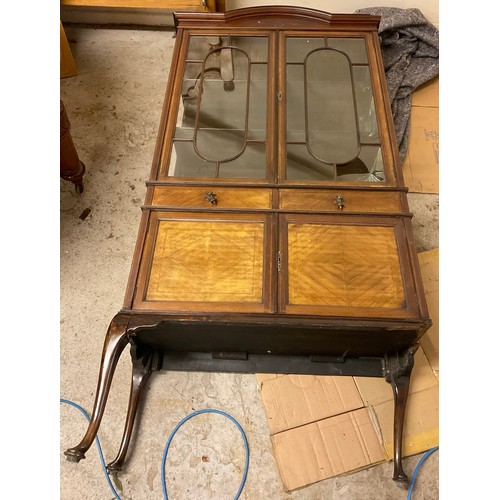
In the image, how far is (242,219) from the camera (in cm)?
90

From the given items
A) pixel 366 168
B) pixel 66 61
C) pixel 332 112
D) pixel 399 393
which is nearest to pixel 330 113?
pixel 332 112

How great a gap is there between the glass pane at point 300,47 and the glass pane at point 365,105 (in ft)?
0.42

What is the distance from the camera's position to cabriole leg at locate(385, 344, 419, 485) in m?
0.93

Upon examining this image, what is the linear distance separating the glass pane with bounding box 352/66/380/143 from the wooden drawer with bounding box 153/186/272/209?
11.8 inches

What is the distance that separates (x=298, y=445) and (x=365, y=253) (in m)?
0.51

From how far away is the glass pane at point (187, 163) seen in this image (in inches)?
38.2

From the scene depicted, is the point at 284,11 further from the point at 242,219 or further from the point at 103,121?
the point at 103,121

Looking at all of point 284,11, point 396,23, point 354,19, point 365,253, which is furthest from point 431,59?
point 365,253

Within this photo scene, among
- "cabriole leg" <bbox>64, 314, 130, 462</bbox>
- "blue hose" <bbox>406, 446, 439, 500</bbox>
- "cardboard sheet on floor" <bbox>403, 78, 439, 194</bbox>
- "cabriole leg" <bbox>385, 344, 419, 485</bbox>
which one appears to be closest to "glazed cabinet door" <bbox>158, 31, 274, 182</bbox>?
"cabriole leg" <bbox>64, 314, 130, 462</bbox>

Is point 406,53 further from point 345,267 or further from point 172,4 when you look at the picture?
point 345,267

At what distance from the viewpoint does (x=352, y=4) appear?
5.41 feet

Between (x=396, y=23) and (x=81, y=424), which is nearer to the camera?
(x=81, y=424)

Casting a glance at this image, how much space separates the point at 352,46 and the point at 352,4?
68 centimetres

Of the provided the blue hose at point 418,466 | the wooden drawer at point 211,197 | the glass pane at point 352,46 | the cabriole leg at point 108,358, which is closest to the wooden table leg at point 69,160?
the wooden drawer at point 211,197
